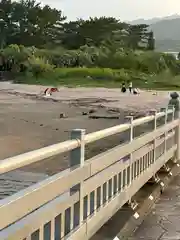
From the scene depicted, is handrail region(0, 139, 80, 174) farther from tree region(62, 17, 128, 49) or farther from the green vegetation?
tree region(62, 17, 128, 49)

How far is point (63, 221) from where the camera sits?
166 inches

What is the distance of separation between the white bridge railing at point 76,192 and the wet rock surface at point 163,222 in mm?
373

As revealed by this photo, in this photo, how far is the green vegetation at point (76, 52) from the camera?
9525 cm

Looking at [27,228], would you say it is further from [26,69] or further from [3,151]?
[26,69]

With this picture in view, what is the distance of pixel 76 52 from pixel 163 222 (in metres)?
102

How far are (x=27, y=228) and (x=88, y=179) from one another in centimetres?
A: 131

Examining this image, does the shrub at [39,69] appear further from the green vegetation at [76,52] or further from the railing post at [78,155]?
the railing post at [78,155]

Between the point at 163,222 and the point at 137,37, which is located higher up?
the point at 137,37

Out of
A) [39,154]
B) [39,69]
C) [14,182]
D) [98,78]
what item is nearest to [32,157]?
[39,154]

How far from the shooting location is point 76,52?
108062mm

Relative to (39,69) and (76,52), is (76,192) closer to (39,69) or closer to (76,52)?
(39,69)

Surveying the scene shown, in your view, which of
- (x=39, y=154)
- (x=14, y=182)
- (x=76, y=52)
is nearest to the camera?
(x=39, y=154)

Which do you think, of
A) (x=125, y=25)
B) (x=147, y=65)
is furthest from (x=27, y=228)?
(x=125, y=25)

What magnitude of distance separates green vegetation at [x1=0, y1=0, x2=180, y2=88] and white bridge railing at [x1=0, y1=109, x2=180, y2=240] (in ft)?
256
